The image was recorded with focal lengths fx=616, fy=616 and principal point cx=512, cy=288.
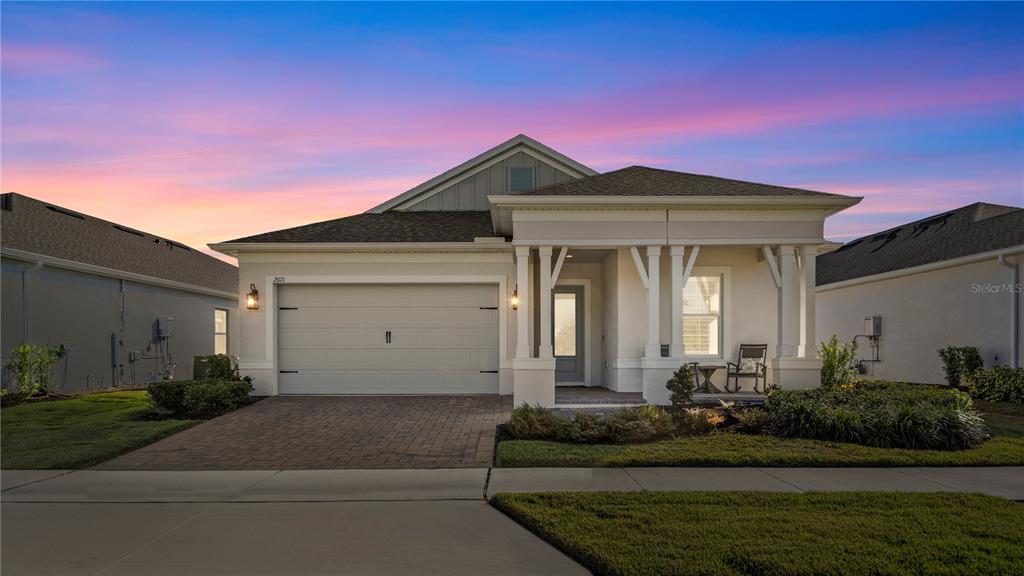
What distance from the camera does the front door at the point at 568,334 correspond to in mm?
13992

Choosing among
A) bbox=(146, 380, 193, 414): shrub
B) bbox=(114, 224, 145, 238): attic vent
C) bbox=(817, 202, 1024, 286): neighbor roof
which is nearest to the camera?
bbox=(146, 380, 193, 414): shrub

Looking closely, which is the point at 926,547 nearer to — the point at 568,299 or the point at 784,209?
the point at 784,209

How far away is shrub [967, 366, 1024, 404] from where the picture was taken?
11898mm

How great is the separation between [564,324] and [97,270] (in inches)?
449

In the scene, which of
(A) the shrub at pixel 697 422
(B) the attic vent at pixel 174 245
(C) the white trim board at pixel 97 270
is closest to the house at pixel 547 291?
(A) the shrub at pixel 697 422

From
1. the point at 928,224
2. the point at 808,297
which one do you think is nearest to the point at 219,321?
the point at 808,297

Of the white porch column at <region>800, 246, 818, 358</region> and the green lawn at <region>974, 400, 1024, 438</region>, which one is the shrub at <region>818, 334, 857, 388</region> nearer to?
the white porch column at <region>800, 246, 818, 358</region>

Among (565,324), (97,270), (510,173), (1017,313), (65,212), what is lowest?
(565,324)

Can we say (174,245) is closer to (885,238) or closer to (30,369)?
(30,369)

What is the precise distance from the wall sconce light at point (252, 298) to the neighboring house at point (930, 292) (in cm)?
1597

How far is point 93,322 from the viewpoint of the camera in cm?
1509

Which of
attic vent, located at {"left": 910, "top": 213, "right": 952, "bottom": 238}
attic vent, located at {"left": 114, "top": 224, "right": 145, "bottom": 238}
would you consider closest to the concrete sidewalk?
attic vent, located at {"left": 910, "top": 213, "right": 952, "bottom": 238}

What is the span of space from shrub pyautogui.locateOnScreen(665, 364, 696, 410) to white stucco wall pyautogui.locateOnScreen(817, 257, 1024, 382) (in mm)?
8209

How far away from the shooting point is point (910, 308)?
1662 centimetres
